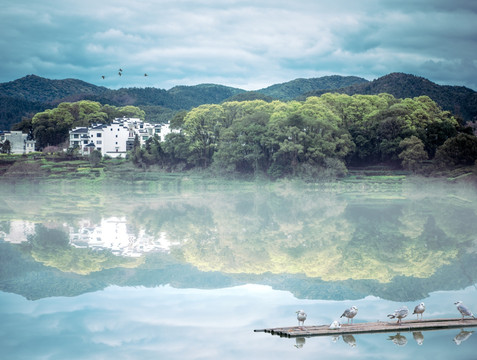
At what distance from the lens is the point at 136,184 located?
1332 inches

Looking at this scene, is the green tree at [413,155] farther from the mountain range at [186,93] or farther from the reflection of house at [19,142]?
the reflection of house at [19,142]

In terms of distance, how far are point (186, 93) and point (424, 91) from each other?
35094mm

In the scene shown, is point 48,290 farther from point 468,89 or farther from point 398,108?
point 468,89

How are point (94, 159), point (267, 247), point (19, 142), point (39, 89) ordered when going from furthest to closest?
1. point (39, 89)
2. point (19, 142)
3. point (94, 159)
4. point (267, 247)

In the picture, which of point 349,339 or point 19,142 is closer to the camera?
point 349,339

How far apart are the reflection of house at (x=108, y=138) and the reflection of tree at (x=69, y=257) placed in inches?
1162

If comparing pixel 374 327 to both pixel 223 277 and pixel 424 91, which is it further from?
pixel 424 91

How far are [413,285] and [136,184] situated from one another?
2580 centimetres

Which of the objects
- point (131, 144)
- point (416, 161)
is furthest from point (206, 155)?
point (416, 161)

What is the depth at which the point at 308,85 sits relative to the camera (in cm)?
7244

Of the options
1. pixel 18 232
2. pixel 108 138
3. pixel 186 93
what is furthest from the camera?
pixel 186 93

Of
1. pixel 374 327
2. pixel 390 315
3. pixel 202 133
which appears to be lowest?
pixel 374 327

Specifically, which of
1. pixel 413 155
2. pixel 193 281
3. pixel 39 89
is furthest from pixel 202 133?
pixel 39 89

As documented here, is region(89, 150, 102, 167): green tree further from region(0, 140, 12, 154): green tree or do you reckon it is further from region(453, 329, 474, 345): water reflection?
region(453, 329, 474, 345): water reflection
